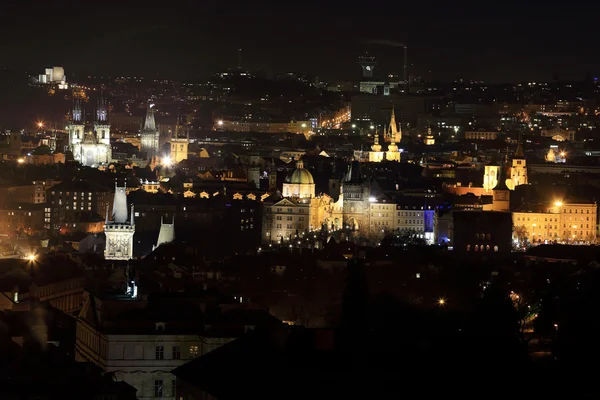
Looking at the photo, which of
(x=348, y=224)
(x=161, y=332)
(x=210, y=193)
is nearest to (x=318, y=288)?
(x=161, y=332)

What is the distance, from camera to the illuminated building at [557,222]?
3078 inches

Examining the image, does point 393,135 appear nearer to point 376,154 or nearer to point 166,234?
point 376,154

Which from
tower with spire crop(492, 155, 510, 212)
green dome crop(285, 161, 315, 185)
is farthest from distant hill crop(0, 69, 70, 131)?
tower with spire crop(492, 155, 510, 212)

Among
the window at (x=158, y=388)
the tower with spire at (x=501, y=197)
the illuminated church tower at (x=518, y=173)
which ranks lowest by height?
the window at (x=158, y=388)

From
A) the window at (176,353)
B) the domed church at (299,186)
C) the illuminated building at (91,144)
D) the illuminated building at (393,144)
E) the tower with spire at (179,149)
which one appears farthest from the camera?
the tower with spire at (179,149)

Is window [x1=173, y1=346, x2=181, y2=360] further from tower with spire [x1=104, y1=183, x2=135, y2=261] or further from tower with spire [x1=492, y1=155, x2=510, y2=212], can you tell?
tower with spire [x1=492, y1=155, x2=510, y2=212]

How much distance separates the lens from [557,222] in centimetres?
7988

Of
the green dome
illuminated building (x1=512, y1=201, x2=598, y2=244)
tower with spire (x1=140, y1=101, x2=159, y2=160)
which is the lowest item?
illuminated building (x1=512, y1=201, x2=598, y2=244)

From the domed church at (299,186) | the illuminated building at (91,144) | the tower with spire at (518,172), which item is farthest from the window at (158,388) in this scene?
the illuminated building at (91,144)

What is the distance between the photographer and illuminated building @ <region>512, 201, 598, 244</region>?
78188 mm

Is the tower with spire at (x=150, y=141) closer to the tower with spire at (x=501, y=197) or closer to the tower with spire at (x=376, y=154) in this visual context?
the tower with spire at (x=376, y=154)

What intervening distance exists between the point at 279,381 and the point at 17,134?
97.8 meters

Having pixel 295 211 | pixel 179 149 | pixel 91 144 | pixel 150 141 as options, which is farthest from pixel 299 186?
pixel 150 141

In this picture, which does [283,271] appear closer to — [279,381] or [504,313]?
[504,313]
